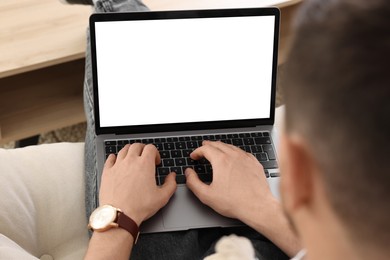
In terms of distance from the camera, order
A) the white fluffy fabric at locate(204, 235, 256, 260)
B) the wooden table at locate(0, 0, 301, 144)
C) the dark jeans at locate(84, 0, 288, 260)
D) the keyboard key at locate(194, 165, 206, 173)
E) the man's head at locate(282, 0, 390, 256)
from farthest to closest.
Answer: the wooden table at locate(0, 0, 301, 144)
the keyboard key at locate(194, 165, 206, 173)
the dark jeans at locate(84, 0, 288, 260)
the white fluffy fabric at locate(204, 235, 256, 260)
the man's head at locate(282, 0, 390, 256)

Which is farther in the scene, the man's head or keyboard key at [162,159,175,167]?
keyboard key at [162,159,175,167]

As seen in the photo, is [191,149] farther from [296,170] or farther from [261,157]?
[296,170]

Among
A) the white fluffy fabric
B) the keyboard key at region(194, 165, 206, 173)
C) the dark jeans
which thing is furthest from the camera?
the keyboard key at region(194, 165, 206, 173)

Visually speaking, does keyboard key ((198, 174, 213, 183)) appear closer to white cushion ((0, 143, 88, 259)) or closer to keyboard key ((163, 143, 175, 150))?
keyboard key ((163, 143, 175, 150))

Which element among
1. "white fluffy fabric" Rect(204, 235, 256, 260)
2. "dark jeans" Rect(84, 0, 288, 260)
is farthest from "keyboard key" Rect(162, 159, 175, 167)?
"white fluffy fabric" Rect(204, 235, 256, 260)

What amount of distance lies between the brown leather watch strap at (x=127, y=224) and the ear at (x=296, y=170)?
16.6 inches

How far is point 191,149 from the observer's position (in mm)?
1064

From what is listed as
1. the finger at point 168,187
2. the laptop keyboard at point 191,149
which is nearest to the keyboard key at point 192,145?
the laptop keyboard at point 191,149

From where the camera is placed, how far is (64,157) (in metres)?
1.10

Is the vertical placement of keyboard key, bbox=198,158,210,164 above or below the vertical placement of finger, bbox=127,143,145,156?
below

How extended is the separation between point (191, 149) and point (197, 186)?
0.13 metres

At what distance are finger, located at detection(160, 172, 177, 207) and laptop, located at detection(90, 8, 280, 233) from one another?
3 cm

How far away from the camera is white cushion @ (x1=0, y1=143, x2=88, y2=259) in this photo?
3.21ft

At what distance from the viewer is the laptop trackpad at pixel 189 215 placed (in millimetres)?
931
